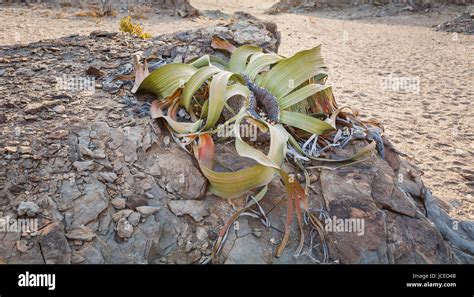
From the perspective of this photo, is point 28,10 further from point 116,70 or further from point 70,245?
point 70,245

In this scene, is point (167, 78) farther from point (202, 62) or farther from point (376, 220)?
point (376, 220)

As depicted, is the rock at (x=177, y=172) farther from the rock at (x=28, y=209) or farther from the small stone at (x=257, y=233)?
the rock at (x=28, y=209)

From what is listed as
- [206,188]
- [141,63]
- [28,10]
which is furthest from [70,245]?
[28,10]

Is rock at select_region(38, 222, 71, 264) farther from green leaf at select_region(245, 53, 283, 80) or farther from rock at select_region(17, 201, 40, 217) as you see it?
green leaf at select_region(245, 53, 283, 80)

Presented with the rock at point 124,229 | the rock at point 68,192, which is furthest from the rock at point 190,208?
the rock at point 68,192

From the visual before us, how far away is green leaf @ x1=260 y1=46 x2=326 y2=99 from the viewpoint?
2465mm

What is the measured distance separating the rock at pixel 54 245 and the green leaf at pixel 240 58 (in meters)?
1.57

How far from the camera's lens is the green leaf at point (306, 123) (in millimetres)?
2242

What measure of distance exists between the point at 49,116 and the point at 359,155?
1743mm

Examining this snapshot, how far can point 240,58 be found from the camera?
274cm

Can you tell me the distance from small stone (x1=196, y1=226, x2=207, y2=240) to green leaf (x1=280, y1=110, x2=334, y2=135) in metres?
0.82

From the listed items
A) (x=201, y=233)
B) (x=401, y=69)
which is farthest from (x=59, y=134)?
(x=401, y=69)

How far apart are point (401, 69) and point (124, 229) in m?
5.88

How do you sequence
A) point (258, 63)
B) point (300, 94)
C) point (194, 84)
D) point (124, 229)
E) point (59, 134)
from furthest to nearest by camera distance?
point (258, 63) → point (300, 94) → point (194, 84) → point (59, 134) → point (124, 229)
